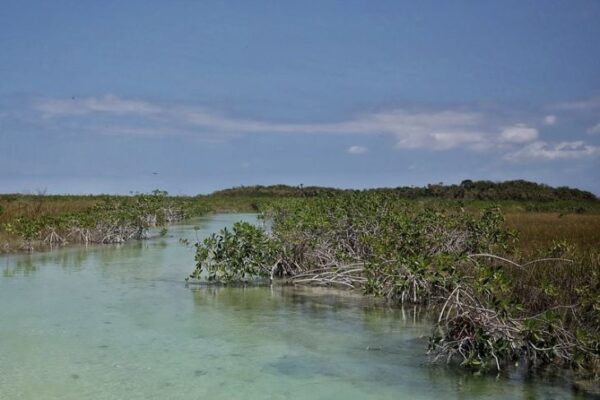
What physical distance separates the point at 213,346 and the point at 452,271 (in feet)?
8.28

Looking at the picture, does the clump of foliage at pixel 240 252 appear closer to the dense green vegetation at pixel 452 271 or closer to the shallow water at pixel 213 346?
the dense green vegetation at pixel 452 271

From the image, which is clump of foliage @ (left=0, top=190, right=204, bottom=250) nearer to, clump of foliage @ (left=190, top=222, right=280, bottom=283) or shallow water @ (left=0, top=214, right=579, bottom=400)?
shallow water @ (left=0, top=214, right=579, bottom=400)

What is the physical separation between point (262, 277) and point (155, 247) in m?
6.34

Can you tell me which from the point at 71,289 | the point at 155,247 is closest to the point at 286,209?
the point at 155,247

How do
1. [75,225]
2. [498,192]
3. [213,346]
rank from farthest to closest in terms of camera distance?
[498,192] < [75,225] < [213,346]

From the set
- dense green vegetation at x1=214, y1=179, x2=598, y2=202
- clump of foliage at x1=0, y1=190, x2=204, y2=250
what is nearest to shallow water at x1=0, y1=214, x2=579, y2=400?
clump of foliage at x1=0, y1=190, x2=204, y2=250

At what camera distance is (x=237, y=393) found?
4.89 metres

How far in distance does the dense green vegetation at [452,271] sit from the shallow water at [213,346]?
1.08 feet

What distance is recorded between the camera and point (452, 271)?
6.55 meters

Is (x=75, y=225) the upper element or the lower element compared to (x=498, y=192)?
lower

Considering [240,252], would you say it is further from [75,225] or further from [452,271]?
[75,225]

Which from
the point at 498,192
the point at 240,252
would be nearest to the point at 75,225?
the point at 240,252

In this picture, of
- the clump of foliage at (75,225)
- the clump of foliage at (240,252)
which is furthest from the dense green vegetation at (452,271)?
the clump of foliage at (75,225)

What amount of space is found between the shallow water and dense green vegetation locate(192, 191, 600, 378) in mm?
329
